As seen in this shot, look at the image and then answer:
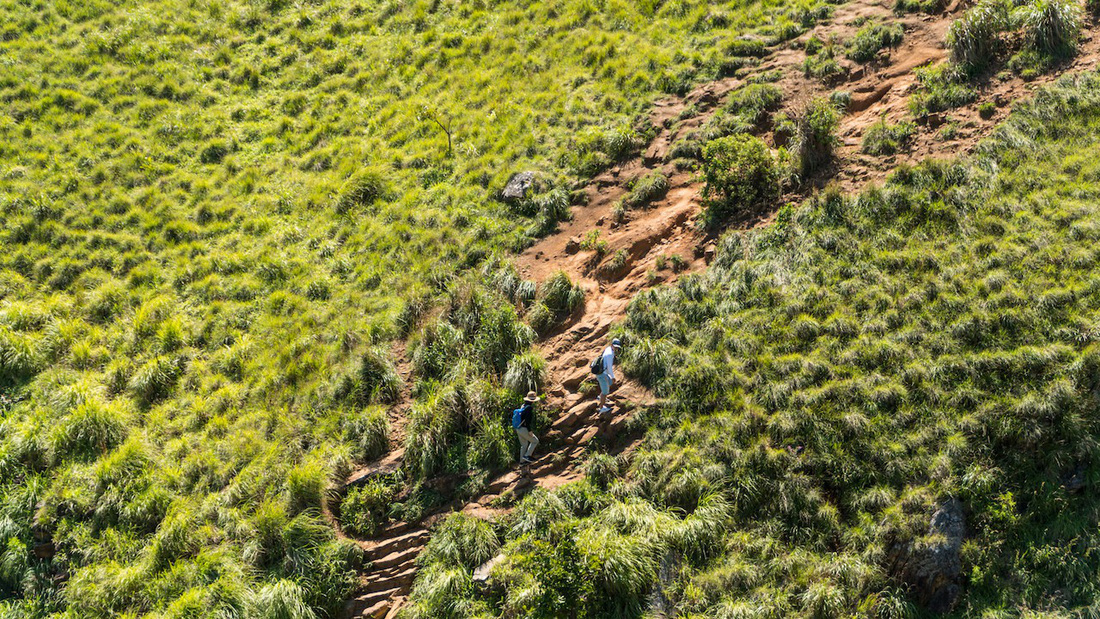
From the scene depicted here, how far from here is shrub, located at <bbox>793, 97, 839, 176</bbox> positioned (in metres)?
13.9

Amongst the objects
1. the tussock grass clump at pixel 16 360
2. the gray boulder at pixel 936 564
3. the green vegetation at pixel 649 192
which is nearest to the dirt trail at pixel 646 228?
the green vegetation at pixel 649 192

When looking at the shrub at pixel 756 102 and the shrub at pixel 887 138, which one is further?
the shrub at pixel 756 102

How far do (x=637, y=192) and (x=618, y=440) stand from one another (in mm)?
5717

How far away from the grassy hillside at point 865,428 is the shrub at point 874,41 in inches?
137

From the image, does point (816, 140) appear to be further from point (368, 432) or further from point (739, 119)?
point (368, 432)

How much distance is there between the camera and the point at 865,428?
33.8ft

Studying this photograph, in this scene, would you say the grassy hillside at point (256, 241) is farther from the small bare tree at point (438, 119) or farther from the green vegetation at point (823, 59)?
the green vegetation at point (823, 59)

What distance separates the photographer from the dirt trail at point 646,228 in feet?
38.4

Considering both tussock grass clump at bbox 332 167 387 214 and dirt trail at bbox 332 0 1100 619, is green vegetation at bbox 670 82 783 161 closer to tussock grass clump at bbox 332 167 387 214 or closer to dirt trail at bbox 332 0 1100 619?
dirt trail at bbox 332 0 1100 619

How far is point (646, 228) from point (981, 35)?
7.16 metres

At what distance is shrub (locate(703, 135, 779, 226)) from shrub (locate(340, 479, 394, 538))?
7.56 m

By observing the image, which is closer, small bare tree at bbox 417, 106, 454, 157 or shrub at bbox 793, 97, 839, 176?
shrub at bbox 793, 97, 839, 176

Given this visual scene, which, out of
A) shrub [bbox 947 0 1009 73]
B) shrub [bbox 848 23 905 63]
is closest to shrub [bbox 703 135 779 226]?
shrub [bbox 848 23 905 63]

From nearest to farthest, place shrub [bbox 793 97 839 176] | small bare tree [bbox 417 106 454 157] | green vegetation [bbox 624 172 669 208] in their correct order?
shrub [bbox 793 97 839 176]
green vegetation [bbox 624 172 669 208]
small bare tree [bbox 417 106 454 157]
